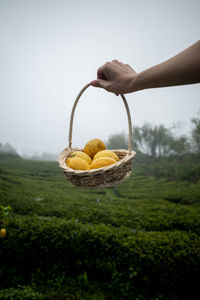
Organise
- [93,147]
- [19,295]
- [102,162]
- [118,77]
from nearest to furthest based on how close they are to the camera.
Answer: [118,77] → [102,162] → [93,147] → [19,295]

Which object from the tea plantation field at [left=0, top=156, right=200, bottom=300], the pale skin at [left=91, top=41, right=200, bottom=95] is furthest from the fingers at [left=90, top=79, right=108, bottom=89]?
the tea plantation field at [left=0, top=156, right=200, bottom=300]

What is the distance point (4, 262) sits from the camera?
3.54 metres

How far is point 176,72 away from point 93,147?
1000 mm

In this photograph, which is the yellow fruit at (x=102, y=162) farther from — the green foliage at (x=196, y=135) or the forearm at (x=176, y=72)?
the green foliage at (x=196, y=135)

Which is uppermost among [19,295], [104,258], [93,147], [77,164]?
[93,147]

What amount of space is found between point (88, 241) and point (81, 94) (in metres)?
2.78

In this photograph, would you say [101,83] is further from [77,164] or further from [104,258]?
[104,258]

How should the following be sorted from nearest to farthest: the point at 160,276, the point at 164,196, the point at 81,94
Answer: the point at 81,94
the point at 160,276
the point at 164,196

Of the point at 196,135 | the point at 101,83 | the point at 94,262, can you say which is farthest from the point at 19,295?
the point at 196,135

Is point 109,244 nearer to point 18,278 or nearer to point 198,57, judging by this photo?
point 18,278

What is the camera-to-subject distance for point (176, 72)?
2.74 ft

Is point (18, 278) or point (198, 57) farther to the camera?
point (18, 278)

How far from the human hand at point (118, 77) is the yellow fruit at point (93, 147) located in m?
0.61

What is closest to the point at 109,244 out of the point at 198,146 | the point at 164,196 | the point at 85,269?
the point at 85,269
